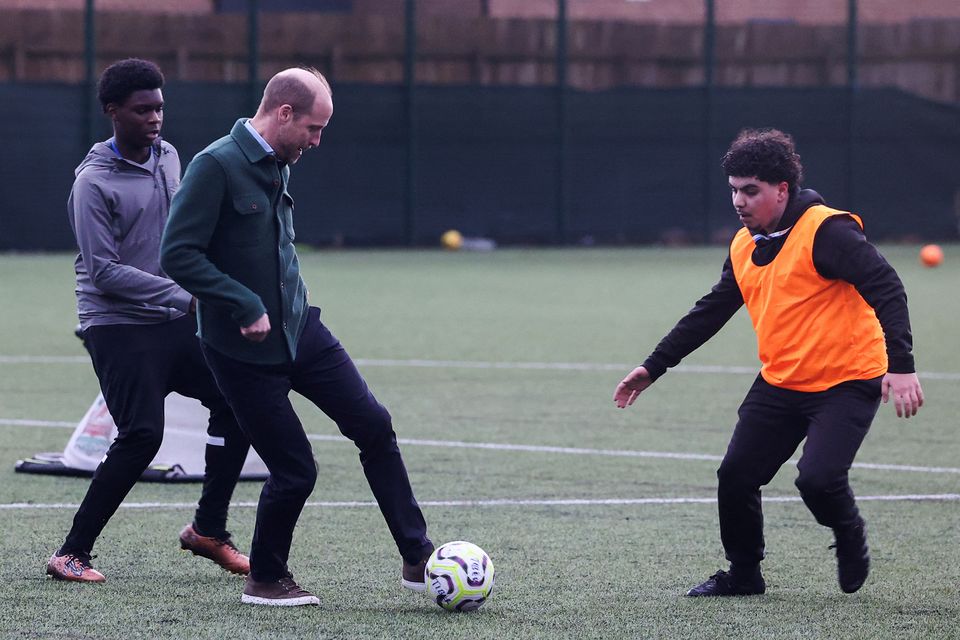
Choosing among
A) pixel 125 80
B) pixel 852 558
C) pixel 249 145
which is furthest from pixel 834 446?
pixel 125 80

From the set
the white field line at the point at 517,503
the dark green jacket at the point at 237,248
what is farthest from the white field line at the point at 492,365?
the dark green jacket at the point at 237,248

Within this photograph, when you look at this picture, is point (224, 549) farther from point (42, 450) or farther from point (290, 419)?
point (42, 450)

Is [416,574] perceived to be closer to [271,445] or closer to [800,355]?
[271,445]

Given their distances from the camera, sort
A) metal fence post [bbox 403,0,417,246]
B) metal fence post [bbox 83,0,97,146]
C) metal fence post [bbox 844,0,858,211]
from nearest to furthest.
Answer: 1. metal fence post [bbox 83,0,97,146]
2. metal fence post [bbox 403,0,417,246]
3. metal fence post [bbox 844,0,858,211]

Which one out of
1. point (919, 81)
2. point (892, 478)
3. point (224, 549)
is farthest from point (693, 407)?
point (919, 81)

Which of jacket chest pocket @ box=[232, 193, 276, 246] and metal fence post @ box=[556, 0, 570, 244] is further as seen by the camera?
metal fence post @ box=[556, 0, 570, 244]

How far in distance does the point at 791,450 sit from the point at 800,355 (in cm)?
35

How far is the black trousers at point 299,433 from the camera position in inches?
192

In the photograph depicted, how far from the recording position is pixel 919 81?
26.4 metres

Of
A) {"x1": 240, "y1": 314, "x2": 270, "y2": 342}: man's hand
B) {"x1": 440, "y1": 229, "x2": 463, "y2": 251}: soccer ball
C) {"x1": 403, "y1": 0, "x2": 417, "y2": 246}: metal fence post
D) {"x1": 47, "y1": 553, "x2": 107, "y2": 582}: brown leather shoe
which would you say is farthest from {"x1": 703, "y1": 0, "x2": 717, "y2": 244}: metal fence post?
{"x1": 240, "y1": 314, "x2": 270, "y2": 342}: man's hand

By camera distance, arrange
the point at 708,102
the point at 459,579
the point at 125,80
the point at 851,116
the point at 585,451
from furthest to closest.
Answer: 1. the point at 851,116
2. the point at 708,102
3. the point at 585,451
4. the point at 125,80
5. the point at 459,579

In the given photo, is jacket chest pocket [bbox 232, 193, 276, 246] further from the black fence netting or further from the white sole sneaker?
the black fence netting

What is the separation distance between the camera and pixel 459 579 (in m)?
4.86

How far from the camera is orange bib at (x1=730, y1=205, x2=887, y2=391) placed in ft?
16.6
